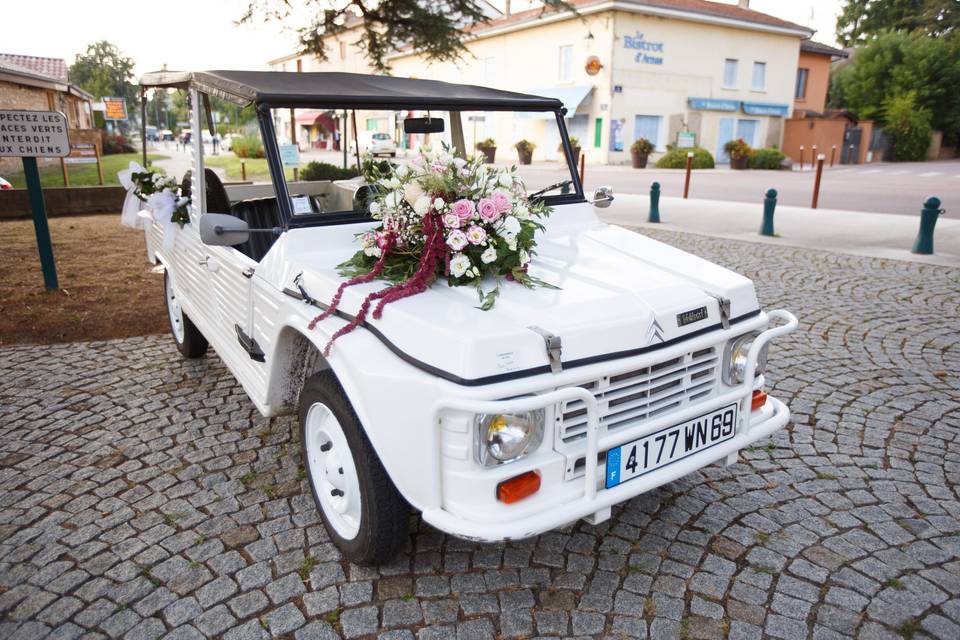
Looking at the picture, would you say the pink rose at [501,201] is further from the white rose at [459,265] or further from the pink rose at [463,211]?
the white rose at [459,265]

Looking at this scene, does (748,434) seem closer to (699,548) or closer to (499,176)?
(699,548)

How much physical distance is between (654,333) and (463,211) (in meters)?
0.93

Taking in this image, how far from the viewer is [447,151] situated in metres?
3.27

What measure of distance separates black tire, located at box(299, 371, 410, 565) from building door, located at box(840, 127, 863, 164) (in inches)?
1511

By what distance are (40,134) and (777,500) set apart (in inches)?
308

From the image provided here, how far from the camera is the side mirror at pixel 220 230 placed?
300 centimetres

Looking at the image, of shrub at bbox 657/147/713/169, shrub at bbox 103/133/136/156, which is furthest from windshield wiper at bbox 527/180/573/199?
shrub at bbox 103/133/136/156

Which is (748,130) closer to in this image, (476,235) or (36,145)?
(36,145)

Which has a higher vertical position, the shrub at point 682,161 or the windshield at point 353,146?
the windshield at point 353,146

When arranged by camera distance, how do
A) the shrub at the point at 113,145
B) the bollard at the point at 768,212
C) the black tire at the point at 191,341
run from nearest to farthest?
the black tire at the point at 191,341, the bollard at the point at 768,212, the shrub at the point at 113,145

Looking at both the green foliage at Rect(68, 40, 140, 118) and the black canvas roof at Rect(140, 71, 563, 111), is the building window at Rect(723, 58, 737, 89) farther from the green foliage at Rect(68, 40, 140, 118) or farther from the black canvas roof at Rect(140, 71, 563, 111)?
the green foliage at Rect(68, 40, 140, 118)

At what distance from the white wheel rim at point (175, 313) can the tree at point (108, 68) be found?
97.5 m

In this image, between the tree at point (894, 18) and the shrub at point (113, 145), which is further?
the tree at point (894, 18)

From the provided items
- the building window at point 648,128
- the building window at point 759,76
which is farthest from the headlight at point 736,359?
the building window at point 759,76
